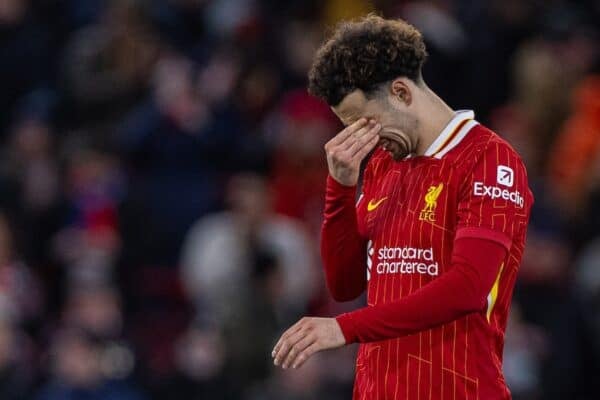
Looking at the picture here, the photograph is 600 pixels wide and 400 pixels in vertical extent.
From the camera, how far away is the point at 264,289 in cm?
919

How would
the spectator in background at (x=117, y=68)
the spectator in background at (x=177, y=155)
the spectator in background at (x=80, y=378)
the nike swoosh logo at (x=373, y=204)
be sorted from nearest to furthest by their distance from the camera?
the nike swoosh logo at (x=373, y=204) → the spectator in background at (x=80, y=378) → the spectator in background at (x=177, y=155) → the spectator in background at (x=117, y=68)

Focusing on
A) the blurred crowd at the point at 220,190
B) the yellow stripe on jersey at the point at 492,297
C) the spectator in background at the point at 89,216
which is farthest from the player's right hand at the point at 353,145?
the spectator in background at the point at 89,216

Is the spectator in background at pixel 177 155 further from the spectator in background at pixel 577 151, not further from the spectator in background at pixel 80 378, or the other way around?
the spectator in background at pixel 577 151

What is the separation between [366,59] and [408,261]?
2.19 feet

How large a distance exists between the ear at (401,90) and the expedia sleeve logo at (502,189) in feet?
1.23

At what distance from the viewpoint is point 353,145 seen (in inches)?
187

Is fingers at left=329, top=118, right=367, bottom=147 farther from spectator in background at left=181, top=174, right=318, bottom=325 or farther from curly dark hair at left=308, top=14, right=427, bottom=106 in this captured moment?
spectator in background at left=181, top=174, right=318, bottom=325

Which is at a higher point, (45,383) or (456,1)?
(456,1)

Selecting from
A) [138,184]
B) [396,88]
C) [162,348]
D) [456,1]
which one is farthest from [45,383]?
[396,88]

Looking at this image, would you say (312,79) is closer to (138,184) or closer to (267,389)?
(267,389)

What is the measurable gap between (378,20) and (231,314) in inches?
176

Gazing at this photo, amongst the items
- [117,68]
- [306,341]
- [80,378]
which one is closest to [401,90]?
[306,341]

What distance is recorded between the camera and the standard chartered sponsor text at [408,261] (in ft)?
15.7

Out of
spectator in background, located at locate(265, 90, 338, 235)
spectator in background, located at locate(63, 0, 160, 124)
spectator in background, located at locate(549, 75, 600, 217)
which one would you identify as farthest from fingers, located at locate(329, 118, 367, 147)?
spectator in background, located at locate(63, 0, 160, 124)
